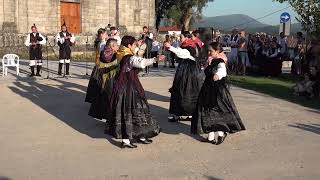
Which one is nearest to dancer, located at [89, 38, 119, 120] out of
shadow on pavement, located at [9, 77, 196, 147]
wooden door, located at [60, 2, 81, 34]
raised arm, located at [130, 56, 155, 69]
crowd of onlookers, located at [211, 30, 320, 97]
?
shadow on pavement, located at [9, 77, 196, 147]

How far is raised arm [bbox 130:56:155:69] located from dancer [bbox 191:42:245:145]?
1.07 metres

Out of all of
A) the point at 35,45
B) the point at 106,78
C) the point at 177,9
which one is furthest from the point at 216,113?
the point at 177,9

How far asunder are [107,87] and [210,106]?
207cm

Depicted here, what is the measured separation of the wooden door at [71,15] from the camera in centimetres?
3697

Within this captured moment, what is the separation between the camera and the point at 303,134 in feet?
30.1

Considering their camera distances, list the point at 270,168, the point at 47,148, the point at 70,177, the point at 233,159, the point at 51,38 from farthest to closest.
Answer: the point at 51,38 < the point at 47,148 < the point at 233,159 < the point at 270,168 < the point at 70,177

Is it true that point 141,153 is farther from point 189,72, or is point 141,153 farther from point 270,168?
point 189,72

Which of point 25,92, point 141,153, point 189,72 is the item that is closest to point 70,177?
point 141,153

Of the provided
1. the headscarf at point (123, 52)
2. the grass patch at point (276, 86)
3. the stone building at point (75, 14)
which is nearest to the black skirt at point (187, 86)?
the headscarf at point (123, 52)

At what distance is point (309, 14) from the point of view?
62.5 ft

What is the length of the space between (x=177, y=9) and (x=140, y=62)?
53979 millimetres

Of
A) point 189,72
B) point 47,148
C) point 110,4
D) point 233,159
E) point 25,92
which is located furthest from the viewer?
point 110,4

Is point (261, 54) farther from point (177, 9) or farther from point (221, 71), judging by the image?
point (177, 9)

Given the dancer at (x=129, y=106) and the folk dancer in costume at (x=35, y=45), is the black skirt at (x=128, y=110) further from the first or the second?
the folk dancer in costume at (x=35, y=45)
